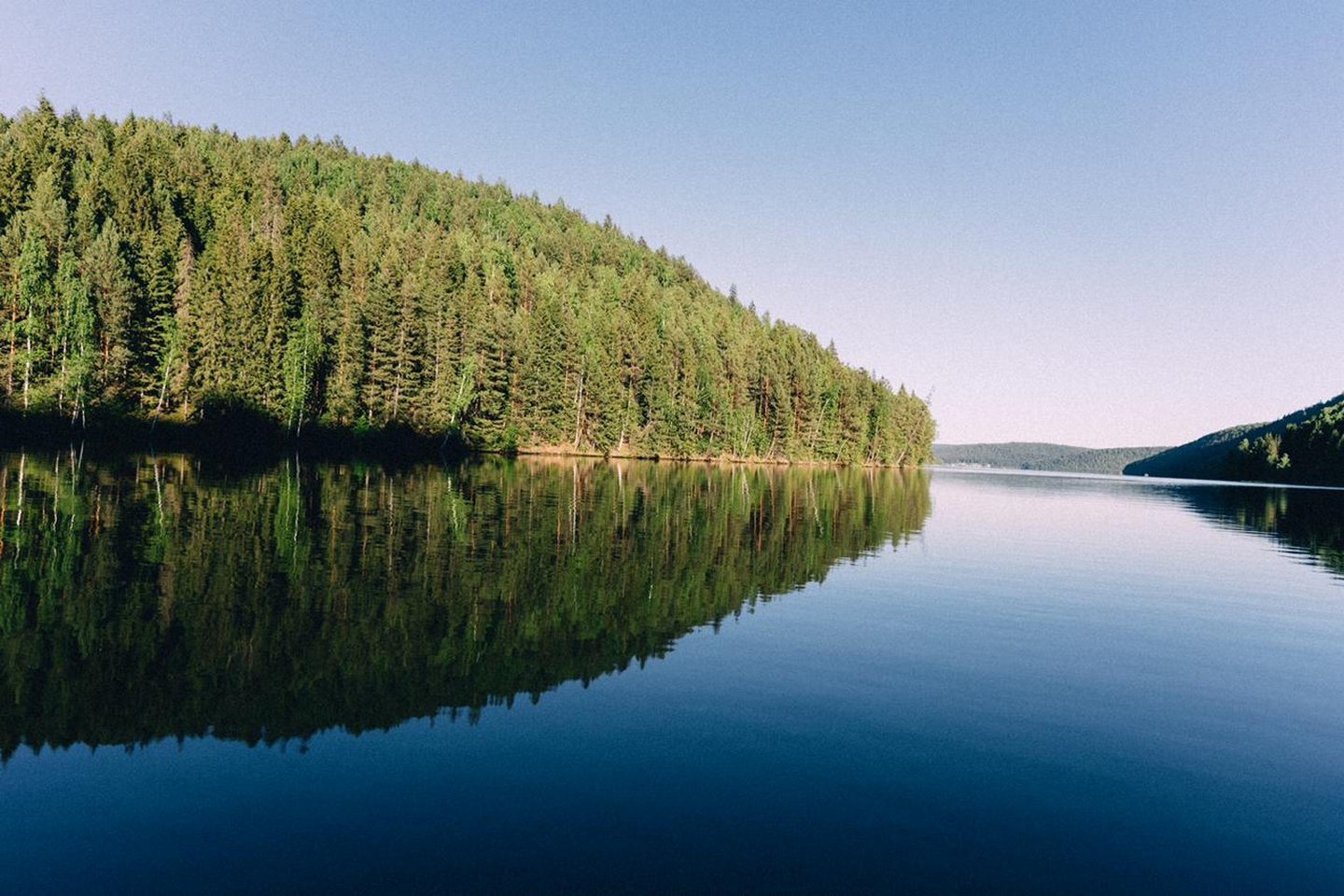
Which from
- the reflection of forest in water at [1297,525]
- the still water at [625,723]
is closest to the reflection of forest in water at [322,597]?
the still water at [625,723]

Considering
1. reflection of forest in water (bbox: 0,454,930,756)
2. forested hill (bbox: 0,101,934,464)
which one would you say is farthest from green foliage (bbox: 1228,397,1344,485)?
reflection of forest in water (bbox: 0,454,930,756)

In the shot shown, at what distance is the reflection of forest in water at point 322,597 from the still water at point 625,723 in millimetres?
105

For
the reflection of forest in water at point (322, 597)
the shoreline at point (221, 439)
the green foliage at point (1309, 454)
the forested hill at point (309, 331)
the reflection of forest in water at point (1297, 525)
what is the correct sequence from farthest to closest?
the green foliage at point (1309, 454) → the forested hill at point (309, 331) → the shoreline at point (221, 439) → the reflection of forest in water at point (1297, 525) → the reflection of forest in water at point (322, 597)

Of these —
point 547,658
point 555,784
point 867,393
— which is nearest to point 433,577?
point 547,658

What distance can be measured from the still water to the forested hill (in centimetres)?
7404

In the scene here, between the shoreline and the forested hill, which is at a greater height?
the forested hill

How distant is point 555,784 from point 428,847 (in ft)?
6.23

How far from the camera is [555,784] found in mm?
9219

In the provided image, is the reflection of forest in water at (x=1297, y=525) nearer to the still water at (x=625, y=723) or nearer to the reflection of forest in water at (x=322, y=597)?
the still water at (x=625, y=723)

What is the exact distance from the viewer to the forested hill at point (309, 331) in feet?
276

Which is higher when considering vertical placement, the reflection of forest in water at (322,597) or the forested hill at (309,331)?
the forested hill at (309,331)

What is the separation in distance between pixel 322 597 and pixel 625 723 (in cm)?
900

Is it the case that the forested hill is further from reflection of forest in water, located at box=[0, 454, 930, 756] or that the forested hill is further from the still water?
the still water

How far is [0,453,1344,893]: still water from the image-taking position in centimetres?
772
